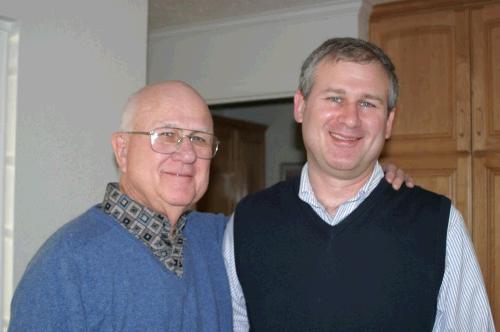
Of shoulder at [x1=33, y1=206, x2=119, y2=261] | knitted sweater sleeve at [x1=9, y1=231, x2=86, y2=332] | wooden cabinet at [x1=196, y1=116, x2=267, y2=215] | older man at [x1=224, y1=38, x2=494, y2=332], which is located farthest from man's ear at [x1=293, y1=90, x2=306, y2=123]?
wooden cabinet at [x1=196, y1=116, x2=267, y2=215]

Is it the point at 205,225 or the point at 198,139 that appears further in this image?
the point at 205,225

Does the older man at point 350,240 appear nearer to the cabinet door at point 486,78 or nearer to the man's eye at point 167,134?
the man's eye at point 167,134

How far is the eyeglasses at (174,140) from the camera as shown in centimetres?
138

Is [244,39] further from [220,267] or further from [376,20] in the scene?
[220,267]

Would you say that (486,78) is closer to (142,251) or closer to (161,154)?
(161,154)

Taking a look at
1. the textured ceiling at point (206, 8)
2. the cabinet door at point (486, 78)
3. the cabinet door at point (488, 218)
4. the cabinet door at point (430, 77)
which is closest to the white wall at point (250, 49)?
the textured ceiling at point (206, 8)

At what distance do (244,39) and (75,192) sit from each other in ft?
5.69

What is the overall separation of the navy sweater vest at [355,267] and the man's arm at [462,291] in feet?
0.08

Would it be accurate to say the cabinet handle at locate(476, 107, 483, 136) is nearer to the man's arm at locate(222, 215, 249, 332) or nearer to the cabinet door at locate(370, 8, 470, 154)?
the cabinet door at locate(370, 8, 470, 154)

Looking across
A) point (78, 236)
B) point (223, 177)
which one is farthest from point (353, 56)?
point (223, 177)

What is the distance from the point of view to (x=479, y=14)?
2.97 metres

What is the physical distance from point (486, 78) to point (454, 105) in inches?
8.1

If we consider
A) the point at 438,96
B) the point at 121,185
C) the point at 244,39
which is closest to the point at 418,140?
the point at 438,96

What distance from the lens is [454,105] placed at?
302cm
